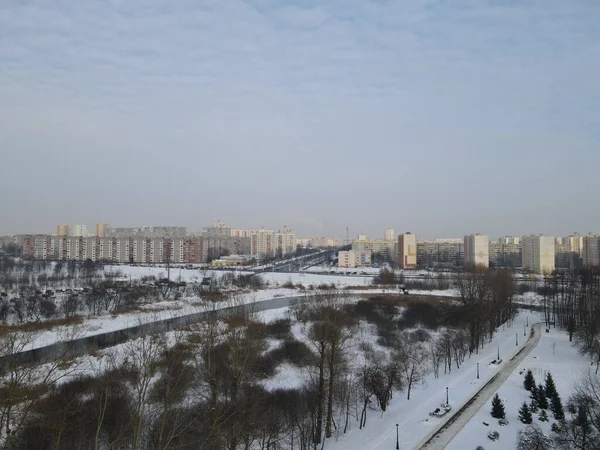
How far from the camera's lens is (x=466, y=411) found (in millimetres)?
12453

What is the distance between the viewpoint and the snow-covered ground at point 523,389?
421 inches

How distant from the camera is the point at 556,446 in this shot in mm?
9977

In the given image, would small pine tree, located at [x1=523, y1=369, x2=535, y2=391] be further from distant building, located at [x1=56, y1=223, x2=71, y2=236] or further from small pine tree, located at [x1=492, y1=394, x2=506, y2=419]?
distant building, located at [x1=56, y1=223, x2=71, y2=236]

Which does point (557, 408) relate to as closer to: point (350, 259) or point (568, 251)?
point (350, 259)

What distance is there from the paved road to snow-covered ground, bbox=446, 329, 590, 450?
0.15 metres

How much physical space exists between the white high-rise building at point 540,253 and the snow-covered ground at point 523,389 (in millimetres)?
42994

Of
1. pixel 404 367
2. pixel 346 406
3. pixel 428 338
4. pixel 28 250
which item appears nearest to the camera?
pixel 346 406

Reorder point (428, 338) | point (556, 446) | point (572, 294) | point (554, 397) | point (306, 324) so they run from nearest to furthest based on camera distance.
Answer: point (556, 446), point (554, 397), point (428, 338), point (306, 324), point (572, 294)

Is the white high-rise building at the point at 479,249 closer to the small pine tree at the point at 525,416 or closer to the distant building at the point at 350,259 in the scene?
the distant building at the point at 350,259

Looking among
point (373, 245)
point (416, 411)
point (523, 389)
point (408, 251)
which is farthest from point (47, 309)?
point (373, 245)

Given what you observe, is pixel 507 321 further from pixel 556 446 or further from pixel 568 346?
pixel 556 446

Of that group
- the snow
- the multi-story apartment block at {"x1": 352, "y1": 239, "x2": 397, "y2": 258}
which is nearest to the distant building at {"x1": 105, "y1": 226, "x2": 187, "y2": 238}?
the multi-story apartment block at {"x1": 352, "y1": 239, "x2": 397, "y2": 258}

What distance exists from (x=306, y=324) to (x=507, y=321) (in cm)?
1346

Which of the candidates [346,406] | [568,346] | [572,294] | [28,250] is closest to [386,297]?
[572,294]
